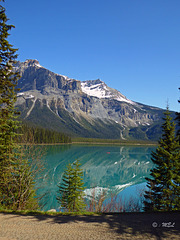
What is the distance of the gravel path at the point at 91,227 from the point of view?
7934mm

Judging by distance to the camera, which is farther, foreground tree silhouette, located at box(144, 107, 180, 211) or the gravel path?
foreground tree silhouette, located at box(144, 107, 180, 211)

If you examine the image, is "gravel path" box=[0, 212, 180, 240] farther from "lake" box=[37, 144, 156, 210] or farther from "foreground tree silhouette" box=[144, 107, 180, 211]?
"foreground tree silhouette" box=[144, 107, 180, 211]

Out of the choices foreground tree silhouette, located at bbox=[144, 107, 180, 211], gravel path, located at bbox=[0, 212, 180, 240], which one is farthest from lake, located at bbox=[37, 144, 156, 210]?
gravel path, located at bbox=[0, 212, 180, 240]

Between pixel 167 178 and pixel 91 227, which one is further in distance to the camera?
pixel 167 178

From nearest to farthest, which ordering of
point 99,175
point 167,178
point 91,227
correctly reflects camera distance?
point 91,227 < point 167,178 < point 99,175

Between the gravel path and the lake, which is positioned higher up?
the gravel path

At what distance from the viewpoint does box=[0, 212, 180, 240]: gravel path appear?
26.0 ft

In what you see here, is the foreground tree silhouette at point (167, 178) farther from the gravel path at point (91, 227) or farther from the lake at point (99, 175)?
the gravel path at point (91, 227)

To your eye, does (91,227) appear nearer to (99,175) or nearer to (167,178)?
(167,178)

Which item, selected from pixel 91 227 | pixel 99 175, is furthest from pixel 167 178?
pixel 99 175

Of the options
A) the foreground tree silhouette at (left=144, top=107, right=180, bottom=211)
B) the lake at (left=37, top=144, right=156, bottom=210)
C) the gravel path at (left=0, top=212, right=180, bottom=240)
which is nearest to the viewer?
the gravel path at (left=0, top=212, right=180, bottom=240)

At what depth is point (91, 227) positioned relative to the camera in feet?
29.3

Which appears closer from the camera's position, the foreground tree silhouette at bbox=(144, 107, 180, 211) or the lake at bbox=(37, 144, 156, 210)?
the foreground tree silhouette at bbox=(144, 107, 180, 211)

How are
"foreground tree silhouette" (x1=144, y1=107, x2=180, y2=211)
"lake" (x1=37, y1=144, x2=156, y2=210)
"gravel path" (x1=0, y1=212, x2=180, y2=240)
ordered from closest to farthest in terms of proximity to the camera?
"gravel path" (x1=0, y1=212, x2=180, y2=240) → "foreground tree silhouette" (x1=144, y1=107, x2=180, y2=211) → "lake" (x1=37, y1=144, x2=156, y2=210)
